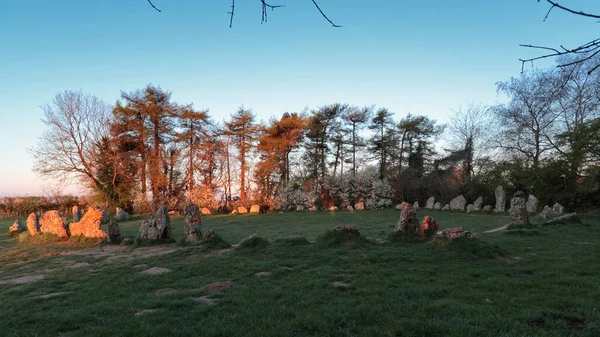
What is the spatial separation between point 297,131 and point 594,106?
16505mm

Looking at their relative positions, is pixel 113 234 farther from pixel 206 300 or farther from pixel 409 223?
pixel 409 223

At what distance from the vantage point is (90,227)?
10836 mm

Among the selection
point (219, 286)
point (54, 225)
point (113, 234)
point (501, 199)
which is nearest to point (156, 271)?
point (219, 286)

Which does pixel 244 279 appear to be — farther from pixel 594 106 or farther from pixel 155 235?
pixel 594 106

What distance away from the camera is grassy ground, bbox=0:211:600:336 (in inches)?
132

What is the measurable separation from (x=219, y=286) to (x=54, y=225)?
31.6 feet

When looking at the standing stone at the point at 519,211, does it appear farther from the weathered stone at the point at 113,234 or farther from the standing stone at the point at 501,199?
the weathered stone at the point at 113,234

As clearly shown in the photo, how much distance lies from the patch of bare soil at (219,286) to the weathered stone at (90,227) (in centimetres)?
706

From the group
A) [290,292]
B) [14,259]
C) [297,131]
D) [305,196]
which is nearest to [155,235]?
[14,259]

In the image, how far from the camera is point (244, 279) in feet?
17.4

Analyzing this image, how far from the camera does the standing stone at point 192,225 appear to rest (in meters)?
9.17

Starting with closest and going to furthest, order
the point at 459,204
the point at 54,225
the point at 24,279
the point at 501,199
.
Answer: the point at 24,279, the point at 54,225, the point at 501,199, the point at 459,204

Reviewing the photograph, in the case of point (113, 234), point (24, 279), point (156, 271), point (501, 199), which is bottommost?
point (24, 279)

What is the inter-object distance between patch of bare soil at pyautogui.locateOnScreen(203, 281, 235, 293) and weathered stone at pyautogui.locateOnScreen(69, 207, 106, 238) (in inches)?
278
